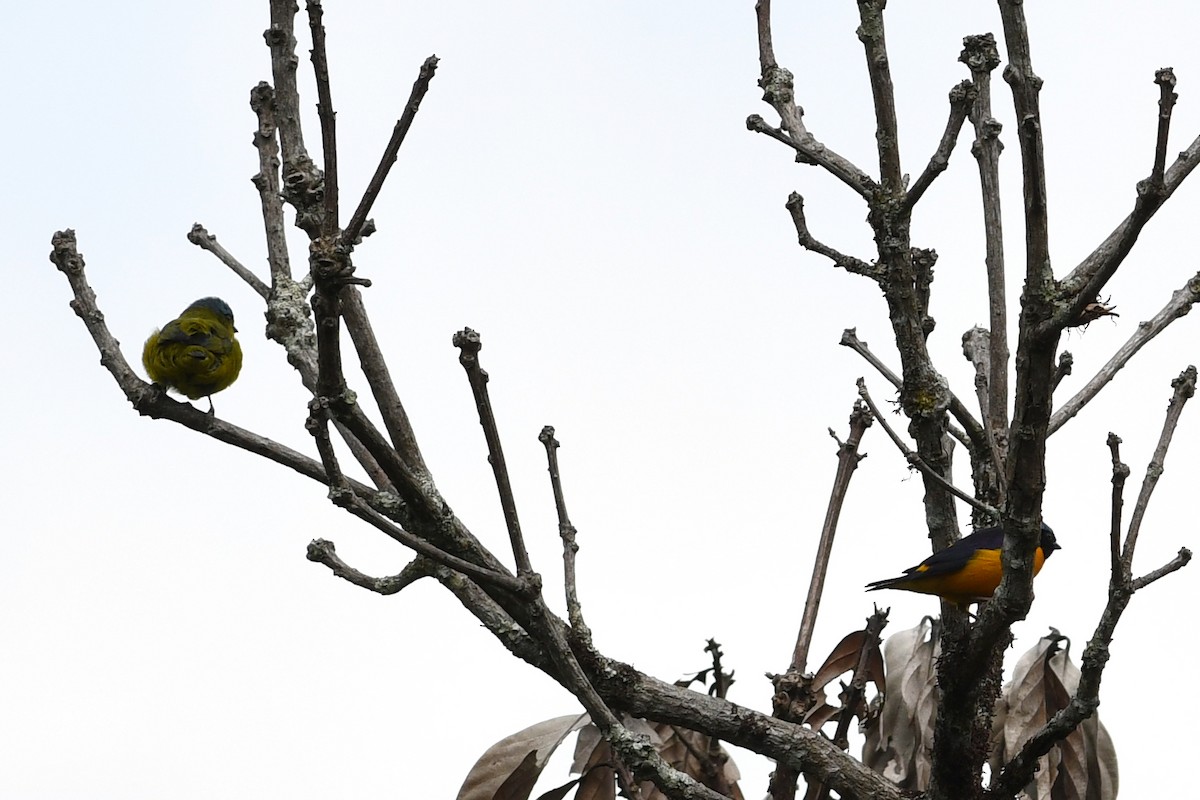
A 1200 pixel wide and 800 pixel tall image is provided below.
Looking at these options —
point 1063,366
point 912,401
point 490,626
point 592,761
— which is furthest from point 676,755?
point 1063,366

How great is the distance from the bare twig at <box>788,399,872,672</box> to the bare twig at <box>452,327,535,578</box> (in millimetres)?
1366

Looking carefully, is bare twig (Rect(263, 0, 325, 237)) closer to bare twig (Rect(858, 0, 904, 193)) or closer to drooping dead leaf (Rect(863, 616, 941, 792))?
bare twig (Rect(858, 0, 904, 193))

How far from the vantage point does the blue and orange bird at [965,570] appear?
11.2 ft

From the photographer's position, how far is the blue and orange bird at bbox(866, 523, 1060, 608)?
341 cm

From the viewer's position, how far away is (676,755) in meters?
4.30

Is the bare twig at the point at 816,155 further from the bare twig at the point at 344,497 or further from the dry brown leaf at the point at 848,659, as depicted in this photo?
the bare twig at the point at 344,497

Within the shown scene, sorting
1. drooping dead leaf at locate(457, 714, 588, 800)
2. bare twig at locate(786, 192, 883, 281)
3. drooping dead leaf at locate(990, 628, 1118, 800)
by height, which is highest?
bare twig at locate(786, 192, 883, 281)

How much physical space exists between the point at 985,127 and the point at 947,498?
1.12 m

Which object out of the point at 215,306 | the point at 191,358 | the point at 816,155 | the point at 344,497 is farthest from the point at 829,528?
the point at 215,306

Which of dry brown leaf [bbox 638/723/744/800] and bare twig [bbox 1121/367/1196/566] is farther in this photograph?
dry brown leaf [bbox 638/723/744/800]

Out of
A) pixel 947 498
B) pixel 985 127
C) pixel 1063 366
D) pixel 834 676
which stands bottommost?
pixel 834 676

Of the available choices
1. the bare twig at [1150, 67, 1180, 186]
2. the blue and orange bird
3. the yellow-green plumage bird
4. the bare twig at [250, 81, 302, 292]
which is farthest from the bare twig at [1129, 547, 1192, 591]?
the yellow-green plumage bird

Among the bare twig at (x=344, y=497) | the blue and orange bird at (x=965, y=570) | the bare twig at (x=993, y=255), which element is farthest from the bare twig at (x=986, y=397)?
the bare twig at (x=344, y=497)

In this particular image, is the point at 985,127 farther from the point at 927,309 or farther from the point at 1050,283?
the point at 1050,283
